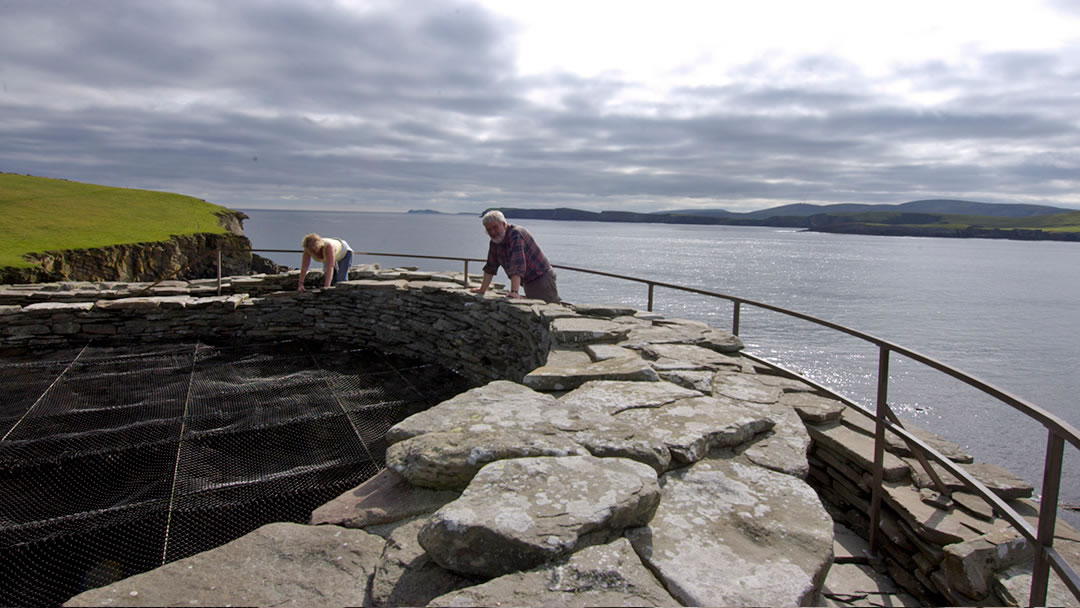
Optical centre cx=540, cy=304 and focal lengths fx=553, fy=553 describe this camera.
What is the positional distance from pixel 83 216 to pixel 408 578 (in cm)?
3935

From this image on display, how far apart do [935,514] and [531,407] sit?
261 cm

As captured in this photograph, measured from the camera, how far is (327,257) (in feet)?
30.5

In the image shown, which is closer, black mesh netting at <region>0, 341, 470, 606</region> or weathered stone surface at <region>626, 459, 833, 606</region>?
weathered stone surface at <region>626, 459, 833, 606</region>

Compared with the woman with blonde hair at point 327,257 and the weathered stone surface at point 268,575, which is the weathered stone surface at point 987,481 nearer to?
the weathered stone surface at point 268,575

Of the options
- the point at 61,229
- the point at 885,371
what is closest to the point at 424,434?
the point at 885,371

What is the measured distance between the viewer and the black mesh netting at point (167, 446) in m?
3.88

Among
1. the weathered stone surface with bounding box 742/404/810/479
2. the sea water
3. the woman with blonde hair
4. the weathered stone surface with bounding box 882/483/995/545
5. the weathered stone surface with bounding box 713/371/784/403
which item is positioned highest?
the woman with blonde hair

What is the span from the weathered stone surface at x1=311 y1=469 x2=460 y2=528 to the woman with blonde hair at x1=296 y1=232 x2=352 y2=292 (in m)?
6.60

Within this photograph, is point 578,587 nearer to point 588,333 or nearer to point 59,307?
point 588,333

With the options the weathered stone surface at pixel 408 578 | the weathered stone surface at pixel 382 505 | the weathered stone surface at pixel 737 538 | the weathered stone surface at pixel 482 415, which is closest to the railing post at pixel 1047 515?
the weathered stone surface at pixel 737 538

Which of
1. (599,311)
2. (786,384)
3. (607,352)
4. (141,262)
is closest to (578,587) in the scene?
(607,352)

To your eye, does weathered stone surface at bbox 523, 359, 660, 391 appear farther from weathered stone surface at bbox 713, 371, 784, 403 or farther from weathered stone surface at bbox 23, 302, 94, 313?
weathered stone surface at bbox 23, 302, 94, 313

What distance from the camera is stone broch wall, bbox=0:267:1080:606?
200 cm

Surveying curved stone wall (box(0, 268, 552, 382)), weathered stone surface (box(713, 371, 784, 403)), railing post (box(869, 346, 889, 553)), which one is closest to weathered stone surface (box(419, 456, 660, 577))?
weathered stone surface (box(713, 371, 784, 403))
